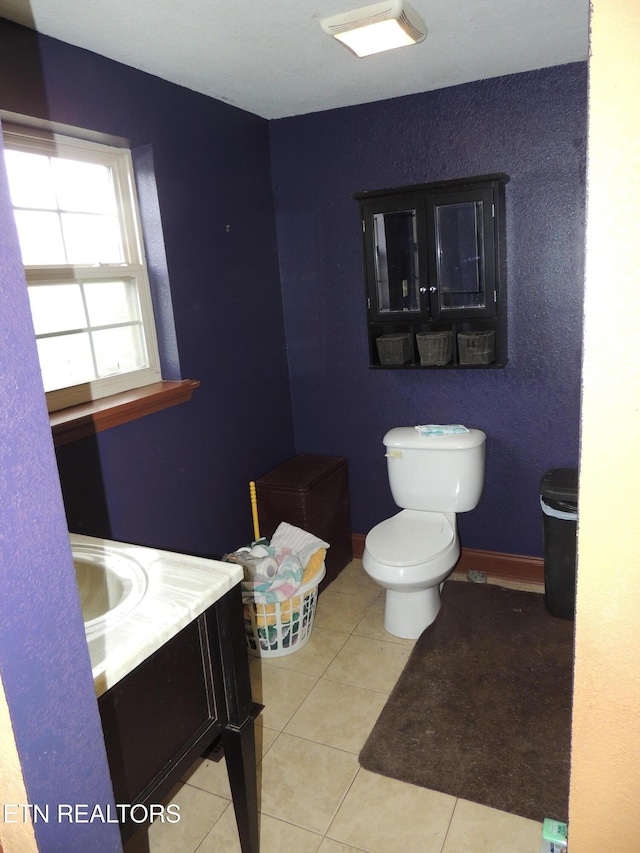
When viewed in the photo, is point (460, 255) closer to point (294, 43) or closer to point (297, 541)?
point (294, 43)

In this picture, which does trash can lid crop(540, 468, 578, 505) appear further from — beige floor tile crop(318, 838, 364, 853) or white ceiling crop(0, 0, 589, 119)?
white ceiling crop(0, 0, 589, 119)

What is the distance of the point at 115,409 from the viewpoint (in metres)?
2.15

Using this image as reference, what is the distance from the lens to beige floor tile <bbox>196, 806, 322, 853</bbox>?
174 cm

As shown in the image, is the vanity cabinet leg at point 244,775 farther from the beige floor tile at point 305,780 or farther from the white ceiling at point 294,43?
the white ceiling at point 294,43

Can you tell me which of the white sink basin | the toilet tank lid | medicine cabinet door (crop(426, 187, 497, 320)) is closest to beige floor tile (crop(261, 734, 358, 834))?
the white sink basin

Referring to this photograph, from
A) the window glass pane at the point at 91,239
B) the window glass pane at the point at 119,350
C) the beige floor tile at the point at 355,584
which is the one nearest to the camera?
the window glass pane at the point at 91,239

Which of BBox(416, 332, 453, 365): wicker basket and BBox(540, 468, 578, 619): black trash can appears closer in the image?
BBox(540, 468, 578, 619): black trash can

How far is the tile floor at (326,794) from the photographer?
68.7 inches

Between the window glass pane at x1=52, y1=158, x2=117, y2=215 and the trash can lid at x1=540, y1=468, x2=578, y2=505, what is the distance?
2122 millimetres

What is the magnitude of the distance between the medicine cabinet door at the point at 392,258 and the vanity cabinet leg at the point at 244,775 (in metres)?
1.96

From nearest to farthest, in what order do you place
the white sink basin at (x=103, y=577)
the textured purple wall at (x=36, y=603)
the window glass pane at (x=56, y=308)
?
1. the textured purple wall at (x=36, y=603)
2. the white sink basin at (x=103, y=577)
3. the window glass pane at (x=56, y=308)

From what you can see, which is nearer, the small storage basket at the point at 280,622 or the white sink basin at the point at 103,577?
the white sink basin at the point at 103,577

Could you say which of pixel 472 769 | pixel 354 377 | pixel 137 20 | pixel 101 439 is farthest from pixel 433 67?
pixel 472 769

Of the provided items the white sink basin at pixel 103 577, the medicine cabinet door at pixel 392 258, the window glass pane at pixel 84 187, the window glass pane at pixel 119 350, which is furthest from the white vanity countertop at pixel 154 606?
the medicine cabinet door at pixel 392 258
